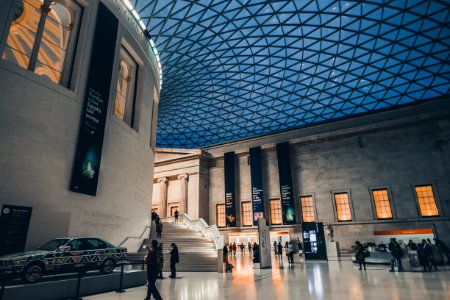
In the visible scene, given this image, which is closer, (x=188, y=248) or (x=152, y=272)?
(x=152, y=272)

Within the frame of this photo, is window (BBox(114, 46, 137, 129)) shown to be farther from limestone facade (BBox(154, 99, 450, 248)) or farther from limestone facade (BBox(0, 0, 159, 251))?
limestone facade (BBox(154, 99, 450, 248))

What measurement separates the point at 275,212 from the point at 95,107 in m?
26.2

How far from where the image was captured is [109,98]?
1509 centimetres

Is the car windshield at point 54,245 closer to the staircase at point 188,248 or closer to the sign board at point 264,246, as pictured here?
the staircase at point 188,248

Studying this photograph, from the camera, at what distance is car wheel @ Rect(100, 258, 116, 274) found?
31.4 ft

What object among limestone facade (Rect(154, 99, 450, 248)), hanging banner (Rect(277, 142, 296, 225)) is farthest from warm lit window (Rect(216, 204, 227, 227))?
hanging banner (Rect(277, 142, 296, 225))

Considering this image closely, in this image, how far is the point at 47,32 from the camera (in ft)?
58.1

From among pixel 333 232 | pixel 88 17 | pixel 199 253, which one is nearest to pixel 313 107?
pixel 333 232

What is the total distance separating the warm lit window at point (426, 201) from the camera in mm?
25527

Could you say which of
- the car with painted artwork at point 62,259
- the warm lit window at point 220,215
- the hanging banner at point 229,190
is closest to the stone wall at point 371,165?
the hanging banner at point 229,190

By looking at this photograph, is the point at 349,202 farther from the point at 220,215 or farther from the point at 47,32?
the point at 47,32

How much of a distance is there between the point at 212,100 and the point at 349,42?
19567 mm

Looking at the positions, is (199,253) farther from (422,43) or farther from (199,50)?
(422,43)

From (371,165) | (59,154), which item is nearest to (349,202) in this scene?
(371,165)
